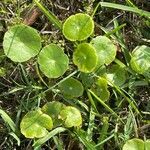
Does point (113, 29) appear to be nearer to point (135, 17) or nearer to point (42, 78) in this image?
point (135, 17)

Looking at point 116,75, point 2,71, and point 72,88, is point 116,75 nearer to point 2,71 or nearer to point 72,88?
point 72,88

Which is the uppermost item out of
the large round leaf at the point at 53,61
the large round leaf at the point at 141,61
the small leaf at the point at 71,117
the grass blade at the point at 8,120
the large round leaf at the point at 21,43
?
the large round leaf at the point at 21,43

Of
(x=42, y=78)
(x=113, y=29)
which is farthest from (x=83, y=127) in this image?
(x=113, y=29)

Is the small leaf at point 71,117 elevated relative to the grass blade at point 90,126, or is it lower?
elevated

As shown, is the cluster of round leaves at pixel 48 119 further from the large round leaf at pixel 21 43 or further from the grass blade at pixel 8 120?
the large round leaf at pixel 21 43

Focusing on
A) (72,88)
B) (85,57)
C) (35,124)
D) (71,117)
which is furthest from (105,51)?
(35,124)

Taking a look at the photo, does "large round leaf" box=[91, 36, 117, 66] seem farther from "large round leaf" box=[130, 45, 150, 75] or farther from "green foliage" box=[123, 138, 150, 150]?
"green foliage" box=[123, 138, 150, 150]

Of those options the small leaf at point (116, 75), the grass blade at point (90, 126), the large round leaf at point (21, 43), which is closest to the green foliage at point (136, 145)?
the grass blade at point (90, 126)
